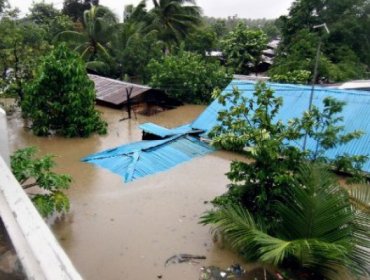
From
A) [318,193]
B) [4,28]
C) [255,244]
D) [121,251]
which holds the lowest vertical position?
[121,251]

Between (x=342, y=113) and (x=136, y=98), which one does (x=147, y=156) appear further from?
(x=136, y=98)

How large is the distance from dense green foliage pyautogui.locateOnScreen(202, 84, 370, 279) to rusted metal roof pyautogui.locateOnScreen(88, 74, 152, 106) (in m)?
10.2

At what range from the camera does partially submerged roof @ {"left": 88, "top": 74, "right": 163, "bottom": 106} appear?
16.2m

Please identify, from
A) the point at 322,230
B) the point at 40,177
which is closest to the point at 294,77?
the point at 322,230

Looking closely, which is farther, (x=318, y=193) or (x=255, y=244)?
(x=255, y=244)

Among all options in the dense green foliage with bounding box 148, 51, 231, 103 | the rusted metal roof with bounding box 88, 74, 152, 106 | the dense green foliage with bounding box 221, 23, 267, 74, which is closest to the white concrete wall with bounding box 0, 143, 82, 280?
the rusted metal roof with bounding box 88, 74, 152, 106

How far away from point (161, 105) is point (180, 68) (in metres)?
2.02

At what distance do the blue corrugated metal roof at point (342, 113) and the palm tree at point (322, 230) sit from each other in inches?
179

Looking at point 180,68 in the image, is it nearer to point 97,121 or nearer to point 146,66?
point 146,66

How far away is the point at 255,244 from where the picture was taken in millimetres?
5129

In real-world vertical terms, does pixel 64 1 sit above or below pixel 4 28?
above

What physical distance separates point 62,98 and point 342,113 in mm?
9105

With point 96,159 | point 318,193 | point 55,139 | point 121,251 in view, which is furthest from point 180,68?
point 318,193

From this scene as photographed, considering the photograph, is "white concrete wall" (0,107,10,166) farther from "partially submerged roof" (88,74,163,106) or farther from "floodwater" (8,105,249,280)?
"partially submerged roof" (88,74,163,106)
